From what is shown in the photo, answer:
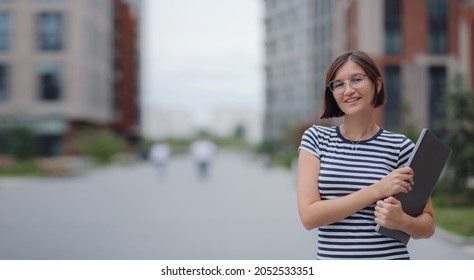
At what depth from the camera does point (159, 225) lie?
8.77 meters

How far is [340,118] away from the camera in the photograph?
242cm

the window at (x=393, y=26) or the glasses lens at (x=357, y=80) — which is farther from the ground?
the window at (x=393, y=26)

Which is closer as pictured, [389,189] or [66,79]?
[389,189]

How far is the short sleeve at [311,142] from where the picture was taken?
2.15 metres

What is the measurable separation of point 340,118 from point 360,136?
231 millimetres

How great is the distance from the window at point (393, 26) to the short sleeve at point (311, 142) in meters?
20.6

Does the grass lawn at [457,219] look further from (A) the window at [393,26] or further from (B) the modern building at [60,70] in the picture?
(A) the window at [393,26]

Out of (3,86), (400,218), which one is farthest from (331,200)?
(3,86)

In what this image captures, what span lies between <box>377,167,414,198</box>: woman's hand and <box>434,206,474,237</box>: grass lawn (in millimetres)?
5647

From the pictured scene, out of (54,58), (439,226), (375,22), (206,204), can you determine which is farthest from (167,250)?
(54,58)

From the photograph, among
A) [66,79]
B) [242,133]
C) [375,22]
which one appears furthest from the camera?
[66,79]

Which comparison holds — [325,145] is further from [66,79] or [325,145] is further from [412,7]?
[66,79]

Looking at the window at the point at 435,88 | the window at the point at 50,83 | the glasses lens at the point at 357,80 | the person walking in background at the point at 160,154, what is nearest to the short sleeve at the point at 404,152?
the glasses lens at the point at 357,80

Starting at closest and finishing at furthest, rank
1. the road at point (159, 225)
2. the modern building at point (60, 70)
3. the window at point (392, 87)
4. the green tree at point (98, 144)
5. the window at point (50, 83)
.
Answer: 1. the road at point (159, 225)
2. the modern building at point (60, 70)
3. the window at point (392, 87)
4. the window at point (50, 83)
5. the green tree at point (98, 144)
